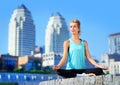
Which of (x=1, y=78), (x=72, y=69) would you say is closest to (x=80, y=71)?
(x=72, y=69)

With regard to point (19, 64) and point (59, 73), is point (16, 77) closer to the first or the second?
point (19, 64)

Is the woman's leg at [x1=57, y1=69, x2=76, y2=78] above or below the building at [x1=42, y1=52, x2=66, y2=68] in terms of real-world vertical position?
below

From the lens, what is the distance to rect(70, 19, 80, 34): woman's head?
20.2 ft

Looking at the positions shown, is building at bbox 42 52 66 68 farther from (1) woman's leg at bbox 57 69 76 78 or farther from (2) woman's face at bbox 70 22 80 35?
(1) woman's leg at bbox 57 69 76 78

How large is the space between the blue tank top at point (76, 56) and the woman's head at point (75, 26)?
154 millimetres

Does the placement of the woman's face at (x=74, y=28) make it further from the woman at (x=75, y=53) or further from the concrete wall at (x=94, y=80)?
the concrete wall at (x=94, y=80)

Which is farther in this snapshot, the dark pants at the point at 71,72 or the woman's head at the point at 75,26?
the woman's head at the point at 75,26

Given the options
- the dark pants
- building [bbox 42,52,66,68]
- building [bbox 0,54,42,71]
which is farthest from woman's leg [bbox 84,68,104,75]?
building [bbox 42,52,66,68]

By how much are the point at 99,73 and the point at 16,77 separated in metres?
113

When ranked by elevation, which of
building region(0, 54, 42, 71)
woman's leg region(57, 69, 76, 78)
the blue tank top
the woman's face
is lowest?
woman's leg region(57, 69, 76, 78)

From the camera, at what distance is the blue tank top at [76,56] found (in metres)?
6.11

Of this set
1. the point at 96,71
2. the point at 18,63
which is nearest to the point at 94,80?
the point at 96,71

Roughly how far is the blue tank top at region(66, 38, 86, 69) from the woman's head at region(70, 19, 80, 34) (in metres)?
0.15

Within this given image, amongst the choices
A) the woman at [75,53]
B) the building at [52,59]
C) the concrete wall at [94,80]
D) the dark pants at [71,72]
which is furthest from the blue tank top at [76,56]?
the building at [52,59]
